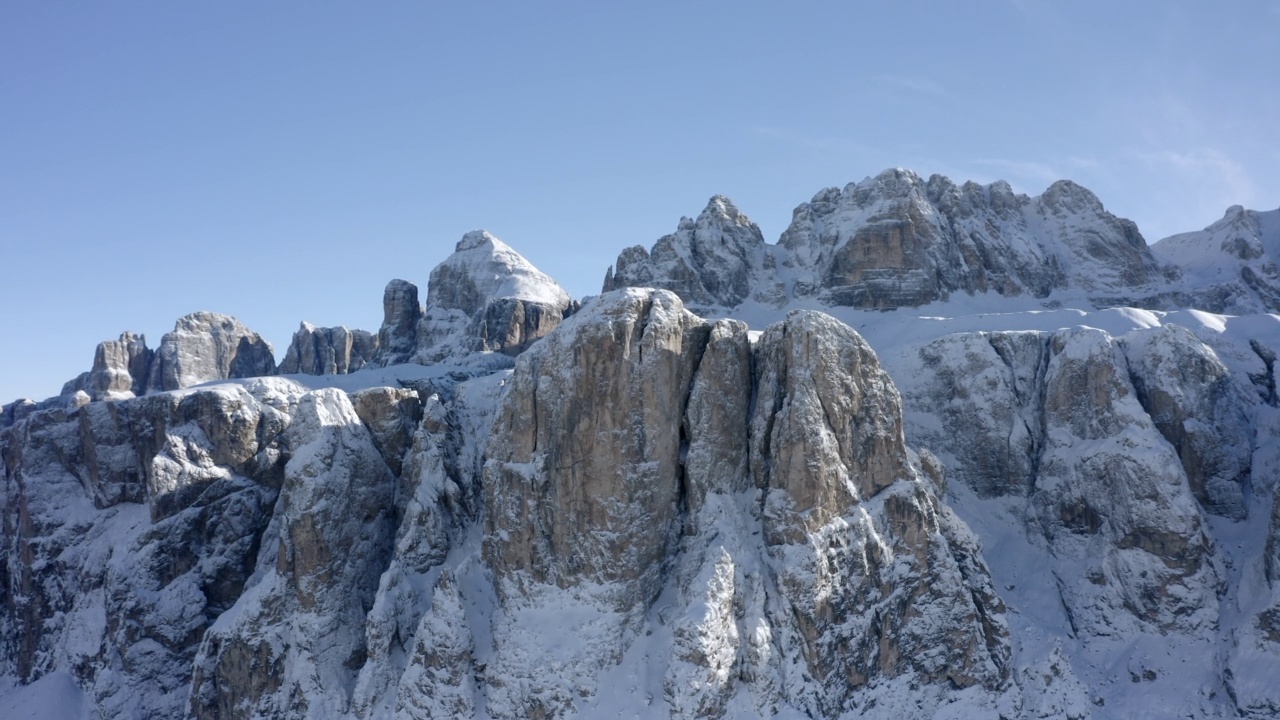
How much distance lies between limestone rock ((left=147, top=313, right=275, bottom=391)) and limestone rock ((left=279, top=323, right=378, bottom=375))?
10.8 ft

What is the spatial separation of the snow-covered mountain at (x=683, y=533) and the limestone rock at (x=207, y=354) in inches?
1489

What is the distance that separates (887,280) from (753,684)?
65.6 meters

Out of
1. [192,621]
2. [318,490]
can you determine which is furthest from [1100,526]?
[192,621]

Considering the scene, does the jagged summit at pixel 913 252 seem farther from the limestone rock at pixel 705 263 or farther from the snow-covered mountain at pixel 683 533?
the snow-covered mountain at pixel 683 533

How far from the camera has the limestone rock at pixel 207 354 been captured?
125375 millimetres

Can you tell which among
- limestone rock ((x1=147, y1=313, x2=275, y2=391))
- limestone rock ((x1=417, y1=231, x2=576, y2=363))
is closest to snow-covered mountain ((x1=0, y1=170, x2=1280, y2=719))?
limestone rock ((x1=417, y1=231, x2=576, y2=363))

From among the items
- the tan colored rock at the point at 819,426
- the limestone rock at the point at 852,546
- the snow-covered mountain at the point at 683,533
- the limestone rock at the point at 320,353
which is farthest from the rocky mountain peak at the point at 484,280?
the limestone rock at the point at 852,546

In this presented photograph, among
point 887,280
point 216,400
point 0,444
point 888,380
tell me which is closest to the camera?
point 888,380

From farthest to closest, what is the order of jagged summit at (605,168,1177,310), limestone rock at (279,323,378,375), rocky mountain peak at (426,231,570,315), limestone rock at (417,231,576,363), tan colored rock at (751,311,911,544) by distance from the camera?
limestone rock at (279,323,378,375) → rocky mountain peak at (426,231,570,315) → jagged summit at (605,168,1177,310) → limestone rock at (417,231,576,363) → tan colored rock at (751,311,911,544)

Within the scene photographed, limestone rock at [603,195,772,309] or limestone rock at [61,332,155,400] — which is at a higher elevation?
limestone rock at [603,195,772,309]

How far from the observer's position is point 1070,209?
5123 inches

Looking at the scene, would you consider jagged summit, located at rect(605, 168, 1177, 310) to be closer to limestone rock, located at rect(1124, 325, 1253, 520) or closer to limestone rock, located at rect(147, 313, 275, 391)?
limestone rock, located at rect(1124, 325, 1253, 520)

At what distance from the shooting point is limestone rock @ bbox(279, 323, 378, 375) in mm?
133625

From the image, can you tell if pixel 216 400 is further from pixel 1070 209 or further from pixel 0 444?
pixel 1070 209
